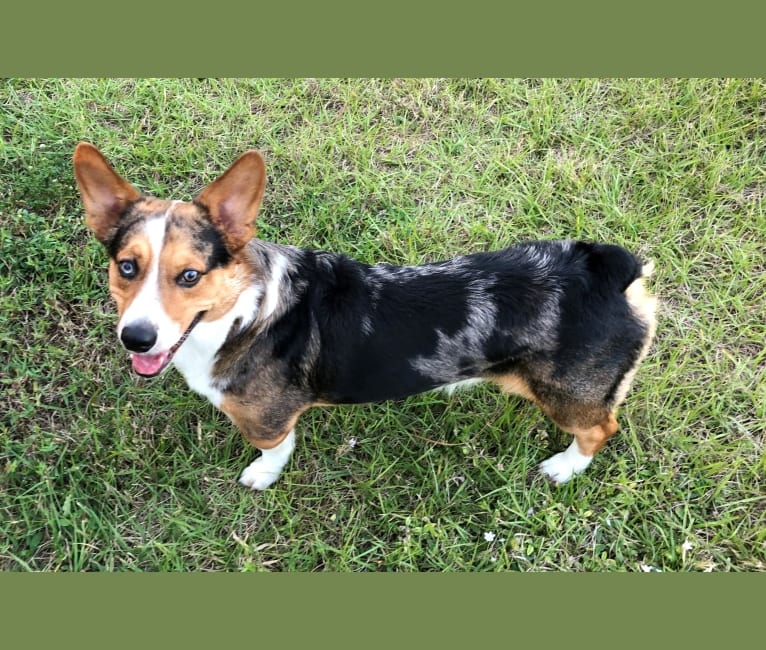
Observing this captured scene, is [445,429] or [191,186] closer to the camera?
[445,429]

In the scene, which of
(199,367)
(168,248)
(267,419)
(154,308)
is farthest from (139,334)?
(267,419)

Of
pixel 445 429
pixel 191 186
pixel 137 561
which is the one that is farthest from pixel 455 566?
pixel 191 186

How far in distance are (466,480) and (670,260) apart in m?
2.69

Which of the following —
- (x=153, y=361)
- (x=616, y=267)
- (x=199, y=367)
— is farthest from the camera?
(x=199, y=367)

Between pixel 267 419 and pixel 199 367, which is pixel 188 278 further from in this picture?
pixel 267 419

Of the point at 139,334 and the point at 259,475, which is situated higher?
the point at 139,334

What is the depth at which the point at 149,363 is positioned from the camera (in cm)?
313

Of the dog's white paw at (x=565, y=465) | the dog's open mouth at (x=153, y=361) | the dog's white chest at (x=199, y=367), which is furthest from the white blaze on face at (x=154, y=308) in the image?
the dog's white paw at (x=565, y=465)

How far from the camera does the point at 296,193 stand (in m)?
5.30

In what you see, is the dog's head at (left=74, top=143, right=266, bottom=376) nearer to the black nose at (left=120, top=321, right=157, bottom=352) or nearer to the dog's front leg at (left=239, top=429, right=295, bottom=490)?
the black nose at (left=120, top=321, right=157, bottom=352)

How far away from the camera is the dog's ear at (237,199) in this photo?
10.0 feet

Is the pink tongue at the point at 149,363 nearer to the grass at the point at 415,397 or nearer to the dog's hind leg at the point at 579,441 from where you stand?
the grass at the point at 415,397

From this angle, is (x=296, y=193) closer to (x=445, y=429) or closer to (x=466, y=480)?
(x=445, y=429)

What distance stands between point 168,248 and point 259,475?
6.59 feet
